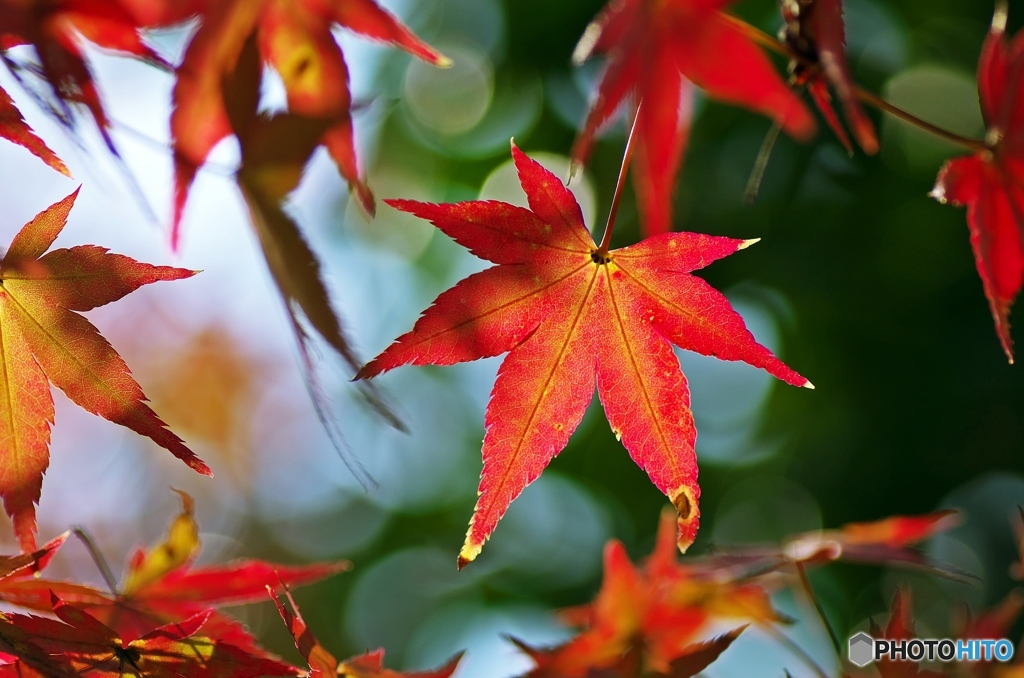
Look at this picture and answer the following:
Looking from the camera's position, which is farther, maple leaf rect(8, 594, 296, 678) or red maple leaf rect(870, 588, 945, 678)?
red maple leaf rect(870, 588, 945, 678)

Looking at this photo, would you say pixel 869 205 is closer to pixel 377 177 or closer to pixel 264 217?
pixel 377 177

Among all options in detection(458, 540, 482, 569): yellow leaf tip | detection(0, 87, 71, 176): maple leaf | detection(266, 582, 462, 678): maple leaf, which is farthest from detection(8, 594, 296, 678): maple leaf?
detection(0, 87, 71, 176): maple leaf

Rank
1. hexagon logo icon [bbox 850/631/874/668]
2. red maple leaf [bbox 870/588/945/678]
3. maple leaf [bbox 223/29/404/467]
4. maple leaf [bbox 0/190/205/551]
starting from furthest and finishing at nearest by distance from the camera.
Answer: hexagon logo icon [bbox 850/631/874/668]
red maple leaf [bbox 870/588/945/678]
maple leaf [bbox 223/29/404/467]
maple leaf [bbox 0/190/205/551]

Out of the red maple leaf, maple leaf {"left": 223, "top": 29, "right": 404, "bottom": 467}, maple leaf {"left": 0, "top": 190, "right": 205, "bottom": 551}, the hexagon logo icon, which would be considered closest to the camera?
maple leaf {"left": 0, "top": 190, "right": 205, "bottom": 551}

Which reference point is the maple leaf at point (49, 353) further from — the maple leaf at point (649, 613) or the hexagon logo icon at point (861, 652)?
the hexagon logo icon at point (861, 652)

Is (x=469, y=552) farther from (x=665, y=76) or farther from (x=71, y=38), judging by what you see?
(x=71, y=38)

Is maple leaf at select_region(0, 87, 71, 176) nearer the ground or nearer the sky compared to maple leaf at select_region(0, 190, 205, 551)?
nearer the sky

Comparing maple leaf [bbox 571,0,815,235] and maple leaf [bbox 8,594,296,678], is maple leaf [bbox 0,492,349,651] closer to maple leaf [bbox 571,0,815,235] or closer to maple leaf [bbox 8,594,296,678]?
maple leaf [bbox 8,594,296,678]

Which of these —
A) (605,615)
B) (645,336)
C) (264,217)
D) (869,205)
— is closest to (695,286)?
(645,336)
